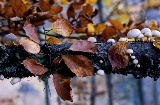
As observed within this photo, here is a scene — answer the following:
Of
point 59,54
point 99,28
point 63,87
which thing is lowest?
point 63,87

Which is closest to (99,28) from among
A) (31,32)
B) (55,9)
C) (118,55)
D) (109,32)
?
(109,32)

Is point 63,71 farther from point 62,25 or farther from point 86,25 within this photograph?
point 86,25

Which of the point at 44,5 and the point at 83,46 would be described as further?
the point at 44,5

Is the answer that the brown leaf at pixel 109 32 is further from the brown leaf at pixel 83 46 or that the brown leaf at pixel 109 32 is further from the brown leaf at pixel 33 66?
the brown leaf at pixel 33 66

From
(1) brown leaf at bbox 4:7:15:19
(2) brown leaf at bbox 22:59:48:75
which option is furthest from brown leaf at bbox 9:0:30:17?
(2) brown leaf at bbox 22:59:48:75

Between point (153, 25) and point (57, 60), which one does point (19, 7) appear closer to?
point (57, 60)

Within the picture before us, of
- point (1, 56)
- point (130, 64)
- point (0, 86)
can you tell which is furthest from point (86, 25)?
point (0, 86)

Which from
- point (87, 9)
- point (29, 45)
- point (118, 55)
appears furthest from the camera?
point (87, 9)
